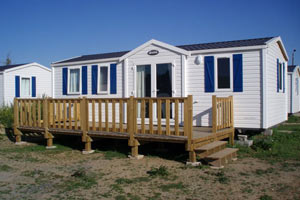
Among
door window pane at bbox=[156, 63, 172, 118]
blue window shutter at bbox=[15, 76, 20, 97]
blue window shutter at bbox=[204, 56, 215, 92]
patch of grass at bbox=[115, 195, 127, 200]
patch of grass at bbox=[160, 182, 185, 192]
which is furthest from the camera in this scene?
blue window shutter at bbox=[15, 76, 20, 97]

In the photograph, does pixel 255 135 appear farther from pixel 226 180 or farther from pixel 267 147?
pixel 226 180

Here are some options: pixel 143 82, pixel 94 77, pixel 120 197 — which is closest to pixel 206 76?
pixel 143 82

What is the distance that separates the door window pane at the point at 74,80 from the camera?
11.8 m

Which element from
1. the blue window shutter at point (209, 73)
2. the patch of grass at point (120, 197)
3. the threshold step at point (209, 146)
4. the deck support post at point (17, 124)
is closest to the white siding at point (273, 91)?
the blue window shutter at point (209, 73)

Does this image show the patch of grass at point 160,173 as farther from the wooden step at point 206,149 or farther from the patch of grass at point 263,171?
the patch of grass at point 263,171

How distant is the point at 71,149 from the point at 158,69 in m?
3.37

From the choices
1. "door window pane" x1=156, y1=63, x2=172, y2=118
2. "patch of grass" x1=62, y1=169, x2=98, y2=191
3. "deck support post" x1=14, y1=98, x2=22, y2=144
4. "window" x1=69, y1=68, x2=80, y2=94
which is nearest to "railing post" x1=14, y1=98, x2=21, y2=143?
"deck support post" x1=14, y1=98, x2=22, y2=144

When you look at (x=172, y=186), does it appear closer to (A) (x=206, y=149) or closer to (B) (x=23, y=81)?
(A) (x=206, y=149)

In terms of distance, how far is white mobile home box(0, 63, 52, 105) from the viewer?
17219mm

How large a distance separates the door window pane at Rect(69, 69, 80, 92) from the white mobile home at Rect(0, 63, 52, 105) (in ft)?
22.6

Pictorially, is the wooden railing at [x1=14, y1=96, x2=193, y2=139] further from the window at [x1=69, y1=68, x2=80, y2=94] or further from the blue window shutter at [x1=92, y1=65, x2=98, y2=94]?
the window at [x1=69, y1=68, x2=80, y2=94]

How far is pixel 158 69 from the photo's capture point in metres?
9.83

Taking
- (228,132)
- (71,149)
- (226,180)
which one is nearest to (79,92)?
(71,149)

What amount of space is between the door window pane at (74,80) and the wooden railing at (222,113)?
543cm
